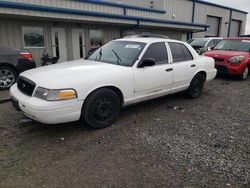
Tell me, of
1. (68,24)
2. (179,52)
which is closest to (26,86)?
(179,52)

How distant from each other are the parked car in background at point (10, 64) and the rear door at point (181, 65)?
4641 mm

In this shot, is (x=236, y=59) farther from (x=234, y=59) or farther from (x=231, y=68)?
(x=231, y=68)

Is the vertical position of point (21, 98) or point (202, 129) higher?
point (21, 98)

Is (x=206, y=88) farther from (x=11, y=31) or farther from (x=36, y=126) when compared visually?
(x=11, y=31)

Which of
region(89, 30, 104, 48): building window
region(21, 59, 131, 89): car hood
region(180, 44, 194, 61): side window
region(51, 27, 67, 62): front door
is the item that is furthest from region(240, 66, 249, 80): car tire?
region(51, 27, 67, 62): front door

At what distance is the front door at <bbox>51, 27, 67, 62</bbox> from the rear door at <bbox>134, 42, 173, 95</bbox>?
8.21 m

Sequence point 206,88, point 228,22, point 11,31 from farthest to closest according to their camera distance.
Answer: point 228,22, point 11,31, point 206,88

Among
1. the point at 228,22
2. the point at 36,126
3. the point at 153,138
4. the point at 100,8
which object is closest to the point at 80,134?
the point at 36,126

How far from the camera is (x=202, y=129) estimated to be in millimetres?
3803

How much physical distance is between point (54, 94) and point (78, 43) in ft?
31.5

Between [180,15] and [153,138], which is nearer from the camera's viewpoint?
[153,138]

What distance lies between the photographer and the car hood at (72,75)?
3.13 meters

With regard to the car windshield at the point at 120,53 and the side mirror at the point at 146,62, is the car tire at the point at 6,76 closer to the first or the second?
the car windshield at the point at 120,53

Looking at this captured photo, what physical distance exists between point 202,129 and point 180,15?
1849 cm
